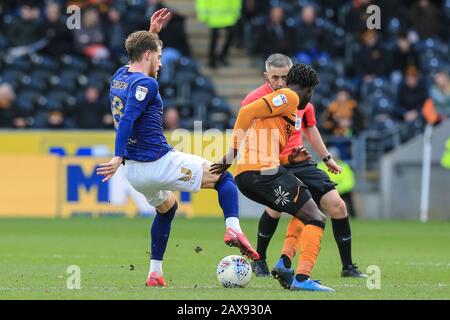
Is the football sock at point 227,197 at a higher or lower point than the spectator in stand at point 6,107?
higher

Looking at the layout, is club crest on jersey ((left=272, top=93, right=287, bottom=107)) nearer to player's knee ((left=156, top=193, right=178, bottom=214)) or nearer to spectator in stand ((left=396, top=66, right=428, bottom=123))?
player's knee ((left=156, top=193, right=178, bottom=214))

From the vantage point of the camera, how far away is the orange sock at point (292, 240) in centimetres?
1098

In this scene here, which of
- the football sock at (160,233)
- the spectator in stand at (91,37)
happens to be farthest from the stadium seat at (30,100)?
the football sock at (160,233)

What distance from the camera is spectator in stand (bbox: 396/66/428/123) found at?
80.4 feet

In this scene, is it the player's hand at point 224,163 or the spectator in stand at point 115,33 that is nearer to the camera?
the player's hand at point 224,163

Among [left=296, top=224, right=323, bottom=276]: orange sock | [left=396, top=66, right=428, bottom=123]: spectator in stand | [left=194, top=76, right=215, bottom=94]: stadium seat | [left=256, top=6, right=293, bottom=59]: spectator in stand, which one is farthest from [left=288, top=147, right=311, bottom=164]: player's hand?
[left=256, top=6, right=293, bottom=59]: spectator in stand

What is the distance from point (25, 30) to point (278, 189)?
16050 mm

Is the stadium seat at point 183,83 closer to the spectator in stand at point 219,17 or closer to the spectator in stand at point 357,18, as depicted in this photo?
the spectator in stand at point 219,17

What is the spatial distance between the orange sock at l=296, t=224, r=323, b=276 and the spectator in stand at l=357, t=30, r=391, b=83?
1564cm

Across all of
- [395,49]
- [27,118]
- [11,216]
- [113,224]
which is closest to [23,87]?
[27,118]

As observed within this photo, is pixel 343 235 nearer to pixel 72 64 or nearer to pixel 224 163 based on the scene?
pixel 224 163

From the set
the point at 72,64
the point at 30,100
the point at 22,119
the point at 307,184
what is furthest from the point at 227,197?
the point at 72,64

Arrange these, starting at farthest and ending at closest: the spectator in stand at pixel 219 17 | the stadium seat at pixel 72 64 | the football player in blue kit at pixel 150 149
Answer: the spectator in stand at pixel 219 17 < the stadium seat at pixel 72 64 < the football player in blue kit at pixel 150 149

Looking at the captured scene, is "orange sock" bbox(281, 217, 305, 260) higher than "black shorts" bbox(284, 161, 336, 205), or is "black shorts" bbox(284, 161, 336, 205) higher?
"black shorts" bbox(284, 161, 336, 205)
